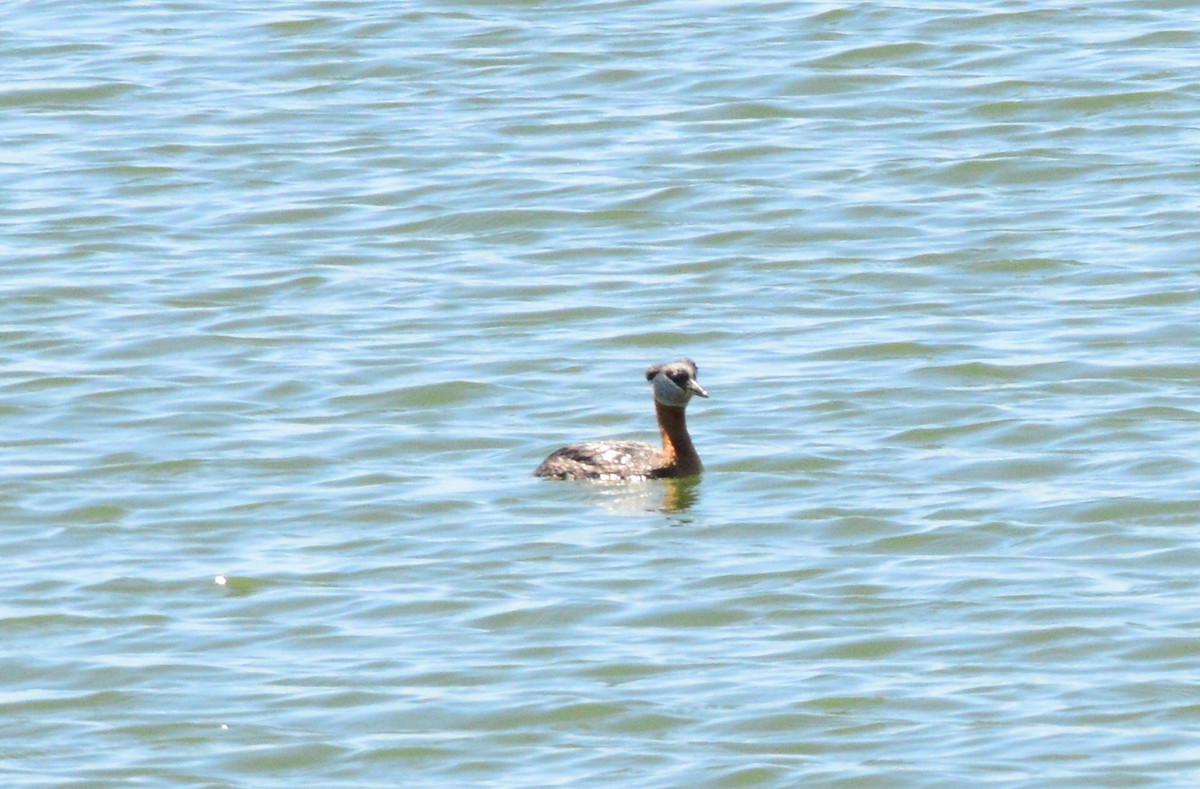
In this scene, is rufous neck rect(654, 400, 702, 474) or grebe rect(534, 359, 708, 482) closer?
grebe rect(534, 359, 708, 482)

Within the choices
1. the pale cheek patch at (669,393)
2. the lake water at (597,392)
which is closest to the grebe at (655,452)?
the pale cheek patch at (669,393)

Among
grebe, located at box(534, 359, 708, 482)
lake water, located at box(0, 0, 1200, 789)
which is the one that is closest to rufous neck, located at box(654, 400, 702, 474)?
grebe, located at box(534, 359, 708, 482)

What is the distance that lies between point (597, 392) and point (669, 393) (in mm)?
1384

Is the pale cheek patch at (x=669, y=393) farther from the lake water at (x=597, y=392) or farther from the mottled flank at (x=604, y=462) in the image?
the lake water at (x=597, y=392)

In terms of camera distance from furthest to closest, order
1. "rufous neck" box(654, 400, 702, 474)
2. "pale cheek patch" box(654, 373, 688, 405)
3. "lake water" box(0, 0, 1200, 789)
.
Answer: "pale cheek patch" box(654, 373, 688, 405), "rufous neck" box(654, 400, 702, 474), "lake water" box(0, 0, 1200, 789)

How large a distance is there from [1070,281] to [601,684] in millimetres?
7504

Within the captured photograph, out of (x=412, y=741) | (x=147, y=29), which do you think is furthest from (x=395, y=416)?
(x=147, y=29)

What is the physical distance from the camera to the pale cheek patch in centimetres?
1477

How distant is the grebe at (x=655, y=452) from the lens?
46.6 feet

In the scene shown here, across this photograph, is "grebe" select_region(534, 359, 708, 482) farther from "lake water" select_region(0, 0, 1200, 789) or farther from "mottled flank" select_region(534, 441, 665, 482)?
"lake water" select_region(0, 0, 1200, 789)

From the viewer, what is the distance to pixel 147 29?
1051 inches

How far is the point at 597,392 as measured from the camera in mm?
16125

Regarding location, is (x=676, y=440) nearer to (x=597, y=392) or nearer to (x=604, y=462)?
(x=604, y=462)

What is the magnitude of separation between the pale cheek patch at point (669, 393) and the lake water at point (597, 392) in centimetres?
40
